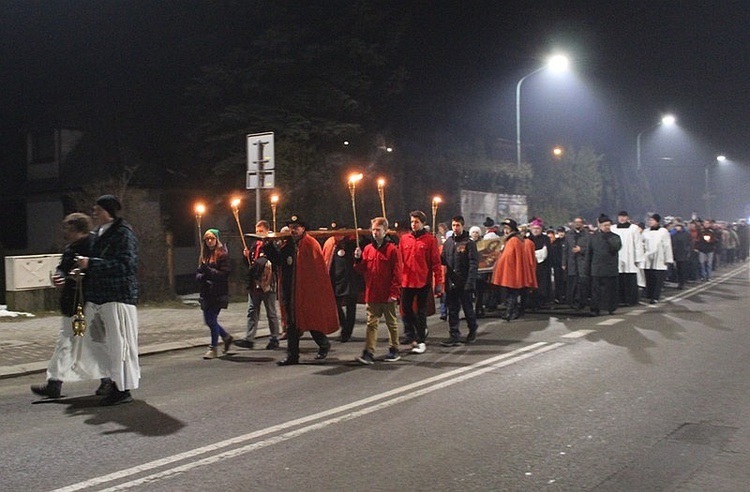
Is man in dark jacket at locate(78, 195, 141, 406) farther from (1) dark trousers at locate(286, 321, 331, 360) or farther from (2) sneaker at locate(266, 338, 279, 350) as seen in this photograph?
(2) sneaker at locate(266, 338, 279, 350)

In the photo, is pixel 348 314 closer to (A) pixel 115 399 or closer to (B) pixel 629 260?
(A) pixel 115 399

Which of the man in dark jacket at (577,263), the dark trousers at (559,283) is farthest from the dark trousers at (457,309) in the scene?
the dark trousers at (559,283)

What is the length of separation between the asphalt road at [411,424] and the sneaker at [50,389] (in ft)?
0.46

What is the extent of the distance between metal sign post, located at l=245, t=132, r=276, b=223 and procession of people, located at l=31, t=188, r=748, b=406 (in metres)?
1.60

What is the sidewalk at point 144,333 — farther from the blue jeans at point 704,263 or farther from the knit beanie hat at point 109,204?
the blue jeans at point 704,263

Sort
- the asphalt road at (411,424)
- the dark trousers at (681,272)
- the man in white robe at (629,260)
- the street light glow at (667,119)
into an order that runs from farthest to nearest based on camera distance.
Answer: the street light glow at (667,119) < the dark trousers at (681,272) < the man in white robe at (629,260) < the asphalt road at (411,424)

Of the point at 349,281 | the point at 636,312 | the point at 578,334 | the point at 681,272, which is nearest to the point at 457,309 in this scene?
the point at 349,281

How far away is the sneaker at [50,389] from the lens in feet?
24.5

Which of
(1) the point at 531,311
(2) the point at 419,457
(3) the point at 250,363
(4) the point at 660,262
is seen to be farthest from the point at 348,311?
(4) the point at 660,262

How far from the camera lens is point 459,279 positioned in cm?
1115

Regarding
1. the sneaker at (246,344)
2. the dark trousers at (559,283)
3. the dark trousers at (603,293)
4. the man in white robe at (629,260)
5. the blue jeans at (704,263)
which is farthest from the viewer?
the blue jeans at (704,263)

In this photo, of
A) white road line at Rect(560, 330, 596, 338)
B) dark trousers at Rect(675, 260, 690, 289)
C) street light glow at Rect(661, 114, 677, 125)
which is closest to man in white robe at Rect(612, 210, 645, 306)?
white road line at Rect(560, 330, 596, 338)

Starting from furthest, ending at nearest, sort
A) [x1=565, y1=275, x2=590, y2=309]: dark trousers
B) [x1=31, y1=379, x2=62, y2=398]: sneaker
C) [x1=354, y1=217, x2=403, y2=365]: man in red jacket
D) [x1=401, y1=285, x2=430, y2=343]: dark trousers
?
1. [x1=565, y1=275, x2=590, y2=309]: dark trousers
2. [x1=401, y1=285, x2=430, y2=343]: dark trousers
3. [x1=354, y1=217, x2=403, y2=365]: man in red jacket
4. [x1=31, y1=379, x2=62, y2=398]: sneaker

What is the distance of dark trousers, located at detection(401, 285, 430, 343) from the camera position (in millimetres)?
10430
